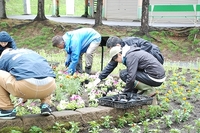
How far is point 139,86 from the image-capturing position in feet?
17.5

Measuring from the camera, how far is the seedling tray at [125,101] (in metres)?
4.64

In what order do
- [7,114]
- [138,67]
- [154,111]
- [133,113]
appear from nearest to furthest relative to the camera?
[7,114] < [133,113] < [154,111] < [138,67]

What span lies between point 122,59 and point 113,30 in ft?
41.6

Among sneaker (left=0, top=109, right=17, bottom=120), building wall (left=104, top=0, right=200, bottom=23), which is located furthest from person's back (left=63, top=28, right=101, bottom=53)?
building wall (left=104, top=0, right=200, bottom=23)

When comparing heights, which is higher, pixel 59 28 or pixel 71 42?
pixel 71 42

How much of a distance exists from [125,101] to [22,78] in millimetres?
1579

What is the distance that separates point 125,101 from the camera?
4680 mm

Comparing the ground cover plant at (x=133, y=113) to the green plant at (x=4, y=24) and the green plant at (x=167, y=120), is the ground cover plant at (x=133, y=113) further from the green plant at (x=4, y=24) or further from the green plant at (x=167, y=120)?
the green plant at (x=4, y=24)

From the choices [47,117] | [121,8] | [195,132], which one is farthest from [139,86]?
[121,8]

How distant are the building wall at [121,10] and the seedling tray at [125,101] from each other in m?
21.5

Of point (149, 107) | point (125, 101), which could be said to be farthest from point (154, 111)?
point (125, 101)

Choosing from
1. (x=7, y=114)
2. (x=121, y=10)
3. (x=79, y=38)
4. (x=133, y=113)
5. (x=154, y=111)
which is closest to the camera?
(x=7, y=114)

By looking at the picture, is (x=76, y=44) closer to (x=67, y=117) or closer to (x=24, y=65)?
(x=67, y=117)

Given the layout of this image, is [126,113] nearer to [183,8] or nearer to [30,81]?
[30,81]
